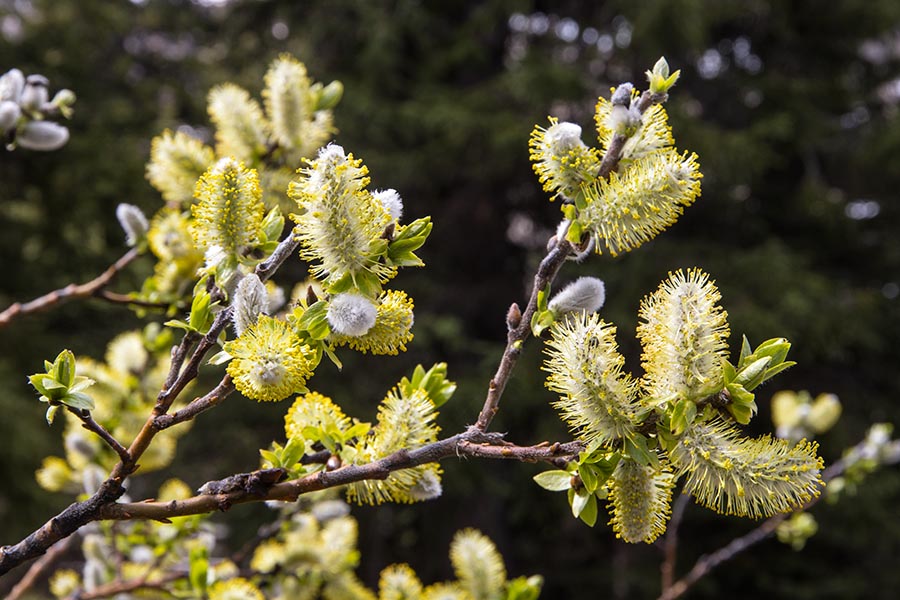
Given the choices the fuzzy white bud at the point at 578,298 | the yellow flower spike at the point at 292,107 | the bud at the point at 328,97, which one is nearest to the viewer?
the fuzzy white bud at the point at 578,298

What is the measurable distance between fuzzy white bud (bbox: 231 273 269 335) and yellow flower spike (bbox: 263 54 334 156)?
1.95 feet

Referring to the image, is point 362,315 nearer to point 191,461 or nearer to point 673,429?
point 673,429

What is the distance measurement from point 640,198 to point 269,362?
0.38 metres

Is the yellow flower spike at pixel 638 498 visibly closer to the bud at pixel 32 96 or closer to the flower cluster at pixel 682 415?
the flower cluster at pixel 682 415

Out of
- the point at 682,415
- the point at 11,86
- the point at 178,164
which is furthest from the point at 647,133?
the point at 11,86

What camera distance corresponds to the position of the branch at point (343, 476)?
0.74 meters

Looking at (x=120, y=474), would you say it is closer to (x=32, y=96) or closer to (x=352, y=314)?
(x=352, y=314)

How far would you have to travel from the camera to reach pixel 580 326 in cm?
76

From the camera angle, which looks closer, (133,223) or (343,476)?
(343,476)

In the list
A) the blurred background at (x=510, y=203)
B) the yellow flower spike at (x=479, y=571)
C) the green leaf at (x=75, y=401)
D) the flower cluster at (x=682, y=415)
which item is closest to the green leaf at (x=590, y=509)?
the flower cluster at (x=682, y=415)

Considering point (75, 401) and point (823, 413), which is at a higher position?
point (823, 413)

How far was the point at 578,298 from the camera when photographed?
83 centimetres

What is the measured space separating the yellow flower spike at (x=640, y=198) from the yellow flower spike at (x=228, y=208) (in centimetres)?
33

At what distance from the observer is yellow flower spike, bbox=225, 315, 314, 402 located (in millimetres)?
728
